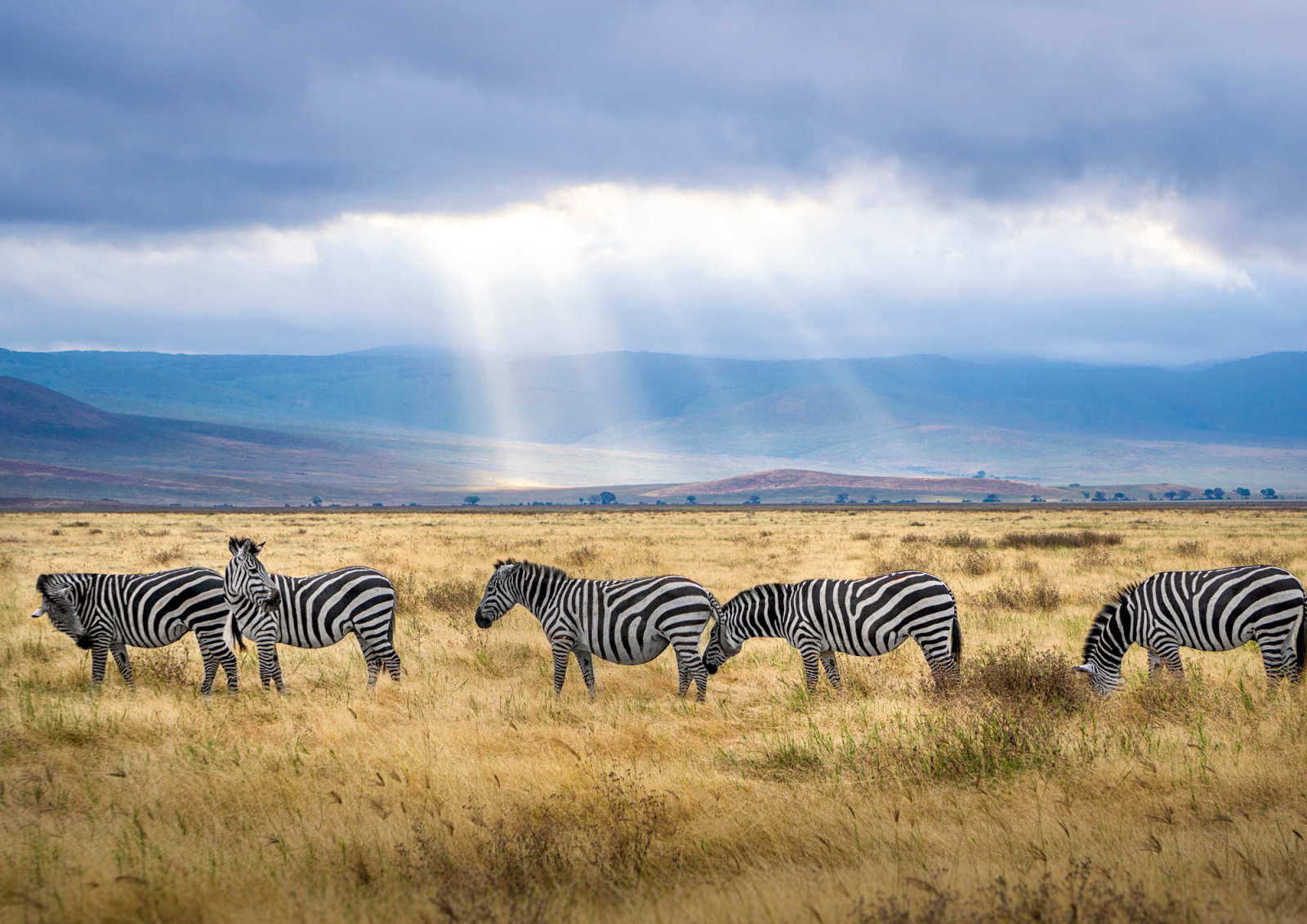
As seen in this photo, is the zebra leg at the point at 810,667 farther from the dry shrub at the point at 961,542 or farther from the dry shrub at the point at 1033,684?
the dry shrub at the point at 961,542

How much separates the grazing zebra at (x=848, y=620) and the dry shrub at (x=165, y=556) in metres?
23.7

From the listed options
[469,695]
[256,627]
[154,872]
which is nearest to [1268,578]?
[469,695]

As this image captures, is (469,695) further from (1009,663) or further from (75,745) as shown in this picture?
(1009,663)

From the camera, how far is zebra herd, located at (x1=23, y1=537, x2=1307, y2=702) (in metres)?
10.6

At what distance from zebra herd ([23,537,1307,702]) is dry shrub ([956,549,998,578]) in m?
14.7

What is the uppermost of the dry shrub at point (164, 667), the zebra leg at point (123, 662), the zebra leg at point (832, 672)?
the zebra leg at point (832, 672)

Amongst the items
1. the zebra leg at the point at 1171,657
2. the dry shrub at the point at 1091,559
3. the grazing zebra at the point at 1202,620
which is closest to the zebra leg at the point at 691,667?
the grazing zebra at the point at 1202,620

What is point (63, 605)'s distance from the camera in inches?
444

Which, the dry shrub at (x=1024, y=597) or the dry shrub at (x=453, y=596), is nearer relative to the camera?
the dry shrub at (x=1024, y=597)

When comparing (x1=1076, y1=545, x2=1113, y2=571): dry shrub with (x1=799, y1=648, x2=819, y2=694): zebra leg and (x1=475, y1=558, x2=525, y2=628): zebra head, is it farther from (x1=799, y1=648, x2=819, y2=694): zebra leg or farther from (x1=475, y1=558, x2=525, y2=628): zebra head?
(x1=475, y1=558, x2=525, y2=628): zebra head

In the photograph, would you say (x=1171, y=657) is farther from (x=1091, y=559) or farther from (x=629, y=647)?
(x=1091, y=559)

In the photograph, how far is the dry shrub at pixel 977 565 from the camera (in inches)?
1003

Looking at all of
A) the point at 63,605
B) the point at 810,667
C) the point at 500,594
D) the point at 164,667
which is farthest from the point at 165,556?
the point at 810,667

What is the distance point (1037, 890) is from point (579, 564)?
2434cm
